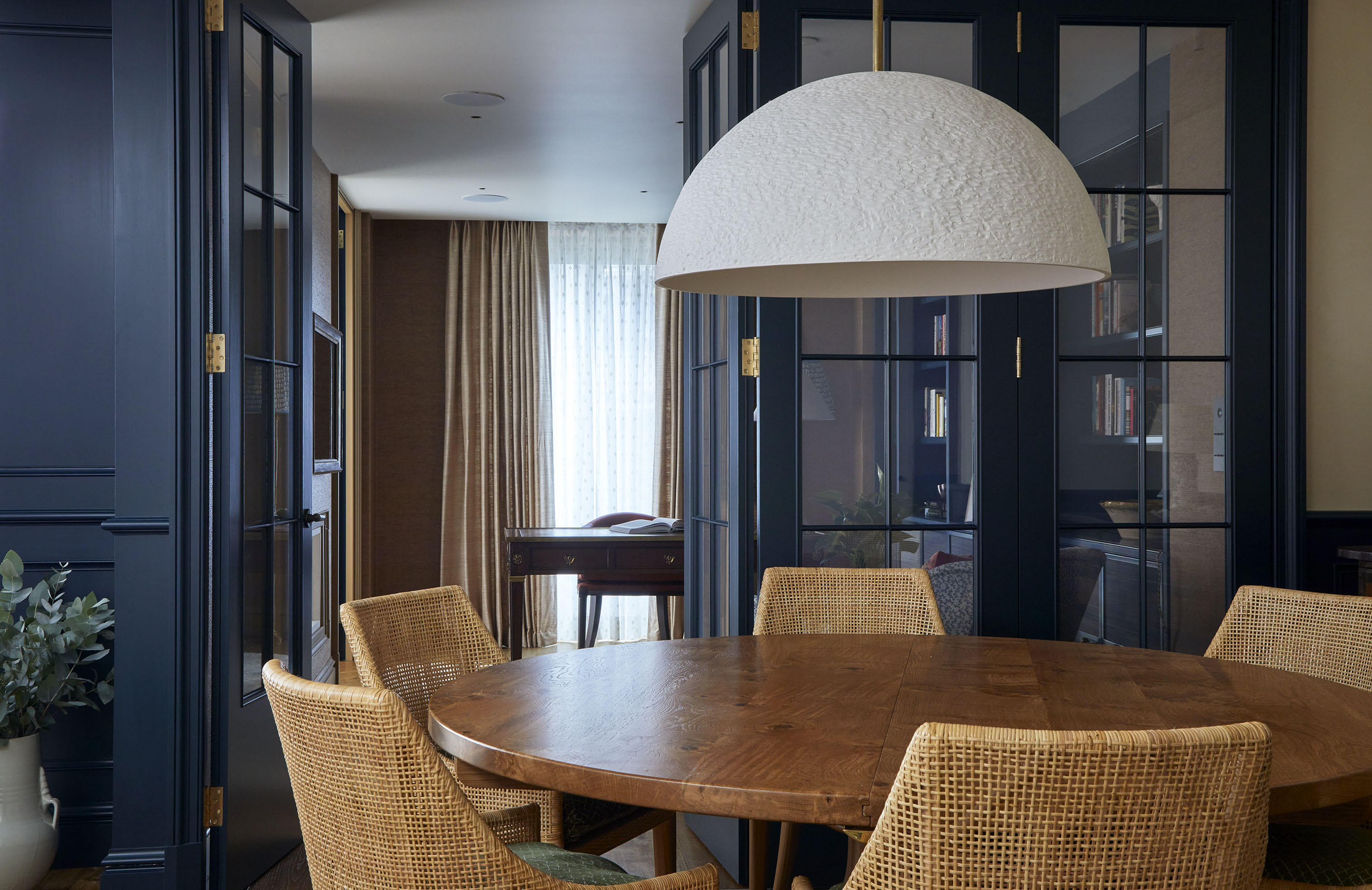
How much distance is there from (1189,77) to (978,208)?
83.0 inches

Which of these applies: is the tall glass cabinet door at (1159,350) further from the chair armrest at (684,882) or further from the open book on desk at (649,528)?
the open book on desk at (649,528)

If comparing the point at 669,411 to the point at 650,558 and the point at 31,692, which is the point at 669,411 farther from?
the point at 31,692

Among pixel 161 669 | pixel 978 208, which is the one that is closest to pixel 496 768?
pixel 978 208

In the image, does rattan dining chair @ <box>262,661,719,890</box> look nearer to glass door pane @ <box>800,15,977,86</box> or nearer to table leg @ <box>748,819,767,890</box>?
table leg @ <box>748,819,767,890</box>

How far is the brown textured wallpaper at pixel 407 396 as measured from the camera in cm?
679

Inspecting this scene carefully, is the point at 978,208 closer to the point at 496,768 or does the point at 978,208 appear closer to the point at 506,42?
the point at 496,768

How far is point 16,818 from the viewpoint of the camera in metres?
2.69

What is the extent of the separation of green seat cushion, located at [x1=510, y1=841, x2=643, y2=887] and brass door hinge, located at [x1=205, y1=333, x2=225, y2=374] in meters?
1.54

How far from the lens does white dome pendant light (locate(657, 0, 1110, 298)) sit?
4.35 ft

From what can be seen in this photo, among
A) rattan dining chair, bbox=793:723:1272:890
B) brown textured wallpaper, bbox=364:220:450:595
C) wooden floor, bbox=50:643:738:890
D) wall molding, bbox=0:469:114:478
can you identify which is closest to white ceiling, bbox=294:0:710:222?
brown textured wallpaper, bbox=364:220:450:595

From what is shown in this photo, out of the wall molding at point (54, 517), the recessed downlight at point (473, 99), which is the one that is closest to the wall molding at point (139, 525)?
the wall molding at point (54, 517)

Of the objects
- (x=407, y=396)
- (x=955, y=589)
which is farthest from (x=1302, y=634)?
(x=407, y=396)

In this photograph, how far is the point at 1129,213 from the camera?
9.88 feet

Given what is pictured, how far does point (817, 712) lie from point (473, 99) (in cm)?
347
